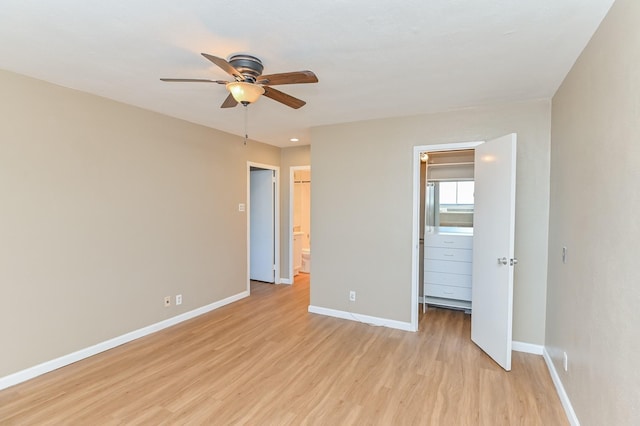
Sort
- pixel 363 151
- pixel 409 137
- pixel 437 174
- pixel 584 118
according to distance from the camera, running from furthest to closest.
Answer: pixel 437 174 → pixel 363 151 → pixel 409 137 → pixel 584 118

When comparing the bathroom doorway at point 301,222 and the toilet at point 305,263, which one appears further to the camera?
the toilet at point 305,263

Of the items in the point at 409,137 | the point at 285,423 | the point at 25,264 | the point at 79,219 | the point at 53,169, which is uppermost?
the point at 409,137

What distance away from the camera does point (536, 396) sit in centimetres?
241

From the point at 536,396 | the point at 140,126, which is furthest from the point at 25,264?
the point at 536,396

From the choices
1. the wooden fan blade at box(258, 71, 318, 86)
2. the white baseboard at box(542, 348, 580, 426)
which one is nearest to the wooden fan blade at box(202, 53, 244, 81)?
the wooden fan blade at box(258, 71, 318, 86)

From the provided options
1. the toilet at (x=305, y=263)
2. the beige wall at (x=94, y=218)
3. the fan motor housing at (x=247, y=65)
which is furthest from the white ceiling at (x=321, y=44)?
the toilet at (x=305, y=263)

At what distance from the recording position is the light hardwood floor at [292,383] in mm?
2189

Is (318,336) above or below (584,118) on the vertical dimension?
below

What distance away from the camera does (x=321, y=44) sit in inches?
78.5

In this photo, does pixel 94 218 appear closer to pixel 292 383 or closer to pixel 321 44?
pixel 292 383

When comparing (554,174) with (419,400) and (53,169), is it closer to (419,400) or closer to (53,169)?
(419,400)

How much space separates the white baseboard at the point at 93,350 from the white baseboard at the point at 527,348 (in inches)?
141

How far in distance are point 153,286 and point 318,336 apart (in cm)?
193

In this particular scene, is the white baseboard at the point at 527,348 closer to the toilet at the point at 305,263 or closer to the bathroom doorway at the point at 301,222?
the bathroom doorway at the point at 301,222
